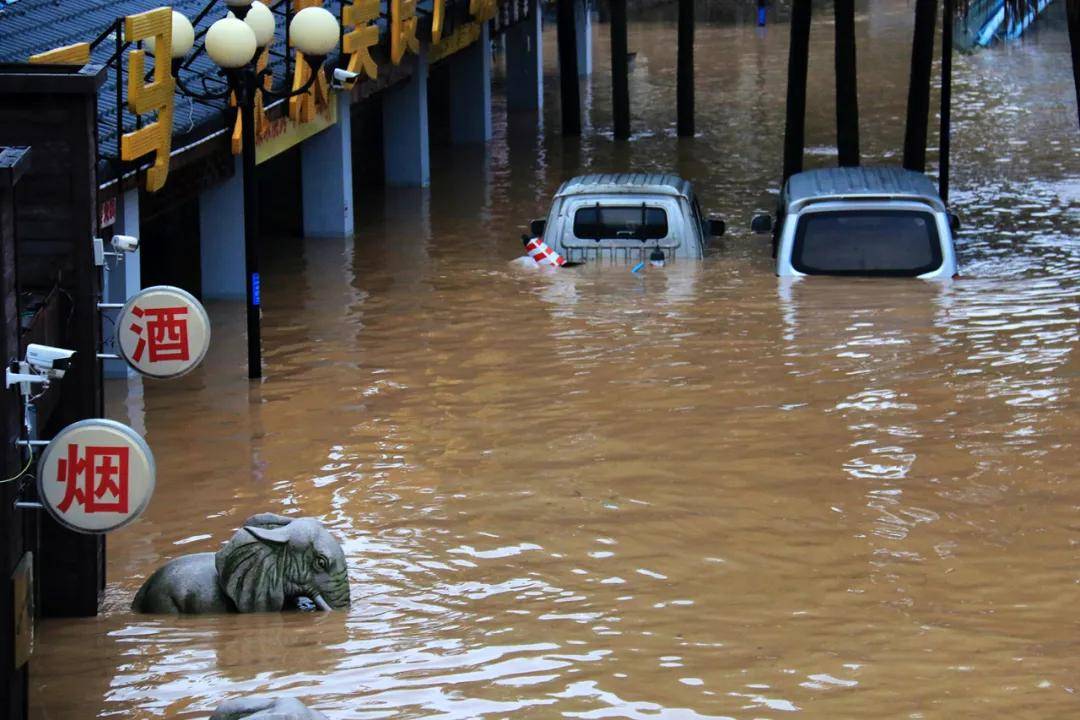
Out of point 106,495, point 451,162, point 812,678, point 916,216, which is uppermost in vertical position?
point 451,162

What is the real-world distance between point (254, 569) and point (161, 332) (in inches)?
58.0

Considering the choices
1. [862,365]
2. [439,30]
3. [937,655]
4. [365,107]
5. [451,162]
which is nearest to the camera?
[937,655]

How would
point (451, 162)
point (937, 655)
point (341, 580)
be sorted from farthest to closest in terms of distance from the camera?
point (451, 162)
point (341, 580)
point (937, 655)

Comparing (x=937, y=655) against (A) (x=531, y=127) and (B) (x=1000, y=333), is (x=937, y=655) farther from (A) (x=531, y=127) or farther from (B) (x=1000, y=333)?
(A) (x=531, y=127)

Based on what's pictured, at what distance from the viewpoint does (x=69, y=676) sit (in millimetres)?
8031

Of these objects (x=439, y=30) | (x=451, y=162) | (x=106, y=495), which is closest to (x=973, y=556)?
(x=106, y=495)

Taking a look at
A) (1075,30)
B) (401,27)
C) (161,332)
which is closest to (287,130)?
(401,27)

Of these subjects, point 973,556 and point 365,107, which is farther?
point 365,107

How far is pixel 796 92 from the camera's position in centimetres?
2522

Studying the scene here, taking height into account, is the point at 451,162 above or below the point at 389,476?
above

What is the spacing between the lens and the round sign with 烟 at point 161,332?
30.6 ft

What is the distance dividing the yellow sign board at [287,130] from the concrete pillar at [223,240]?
0.34 meters

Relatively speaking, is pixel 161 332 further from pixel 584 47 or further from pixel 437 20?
pixel 584 47

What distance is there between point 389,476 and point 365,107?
77.1 ft
